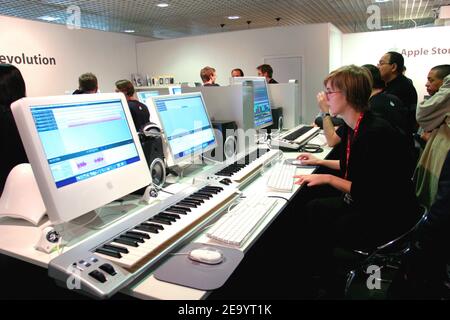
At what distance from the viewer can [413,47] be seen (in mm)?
6664

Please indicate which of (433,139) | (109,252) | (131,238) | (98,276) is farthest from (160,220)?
(433,139)

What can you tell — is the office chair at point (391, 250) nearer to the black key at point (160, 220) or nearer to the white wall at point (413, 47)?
the black key at point (160, 220)

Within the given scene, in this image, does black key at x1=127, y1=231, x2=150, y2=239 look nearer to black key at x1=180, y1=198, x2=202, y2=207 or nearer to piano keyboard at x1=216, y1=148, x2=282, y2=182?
black key at x1=180, y1=198, x2=202, y2=207

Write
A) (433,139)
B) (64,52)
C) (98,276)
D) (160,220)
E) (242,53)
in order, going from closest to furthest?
(98,276) → (160,220) → (433,139) → (64,52) → (242,53)

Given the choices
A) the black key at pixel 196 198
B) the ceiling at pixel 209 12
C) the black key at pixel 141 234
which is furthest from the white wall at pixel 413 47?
the black key at pixel 141 234

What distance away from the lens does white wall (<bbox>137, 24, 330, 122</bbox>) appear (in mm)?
6551

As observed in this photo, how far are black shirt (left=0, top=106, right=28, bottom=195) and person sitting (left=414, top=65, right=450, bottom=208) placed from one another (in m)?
2.23

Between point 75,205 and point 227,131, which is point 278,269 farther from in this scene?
point 75,205

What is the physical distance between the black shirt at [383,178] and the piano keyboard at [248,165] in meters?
0.57

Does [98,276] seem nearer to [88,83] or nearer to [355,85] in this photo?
[355,85]

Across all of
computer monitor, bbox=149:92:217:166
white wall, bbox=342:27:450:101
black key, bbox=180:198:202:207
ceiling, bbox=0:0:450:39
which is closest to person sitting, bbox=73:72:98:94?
ceiling, bbox=0:0:450:39

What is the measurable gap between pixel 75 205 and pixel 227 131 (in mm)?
1347

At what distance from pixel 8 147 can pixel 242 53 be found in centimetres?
610
